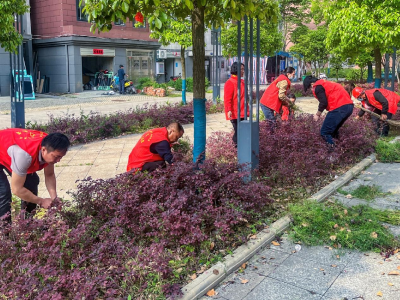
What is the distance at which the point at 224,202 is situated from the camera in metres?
4.10

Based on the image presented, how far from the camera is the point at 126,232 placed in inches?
Answer: 150

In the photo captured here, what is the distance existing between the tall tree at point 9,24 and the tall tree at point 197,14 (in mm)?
4078

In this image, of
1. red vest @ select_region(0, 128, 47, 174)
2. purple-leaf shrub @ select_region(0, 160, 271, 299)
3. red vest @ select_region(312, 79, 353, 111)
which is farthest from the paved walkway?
red vest @ select_region(312, 79, 353, 111)

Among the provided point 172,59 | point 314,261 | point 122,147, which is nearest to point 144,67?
point 172,59

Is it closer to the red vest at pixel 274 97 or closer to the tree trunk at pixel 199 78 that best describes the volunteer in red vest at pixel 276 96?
the red vest at pixel 274 97

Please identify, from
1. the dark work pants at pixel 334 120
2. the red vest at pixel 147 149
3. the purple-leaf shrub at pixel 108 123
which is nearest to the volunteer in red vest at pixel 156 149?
the red vest at pixel 147 149

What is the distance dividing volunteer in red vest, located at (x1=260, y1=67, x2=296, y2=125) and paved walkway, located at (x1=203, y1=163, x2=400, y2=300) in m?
3.69

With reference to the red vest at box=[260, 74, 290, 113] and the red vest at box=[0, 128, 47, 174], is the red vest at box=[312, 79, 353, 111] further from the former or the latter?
the red vest at box=[0, 128, 47, 174]

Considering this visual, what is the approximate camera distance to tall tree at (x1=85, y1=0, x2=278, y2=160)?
3818 millimetres

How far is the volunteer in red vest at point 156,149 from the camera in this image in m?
4.52

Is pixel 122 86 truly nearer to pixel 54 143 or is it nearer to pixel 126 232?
pixel 126 232

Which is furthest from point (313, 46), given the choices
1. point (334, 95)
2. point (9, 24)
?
point (9, 24)

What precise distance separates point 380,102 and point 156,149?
553cm

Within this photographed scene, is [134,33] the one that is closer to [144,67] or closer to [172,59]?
[144,67]
